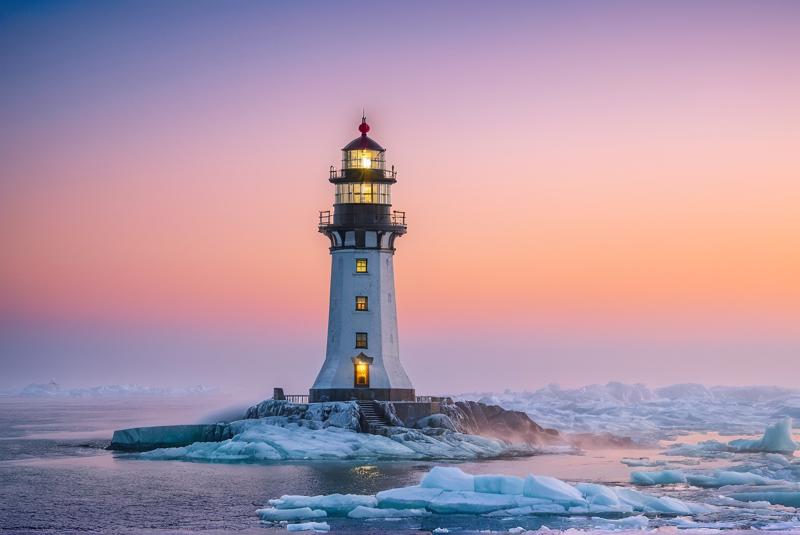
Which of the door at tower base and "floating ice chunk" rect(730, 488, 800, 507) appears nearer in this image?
"floating ice chunk" rect(730, 488, 800, 507)

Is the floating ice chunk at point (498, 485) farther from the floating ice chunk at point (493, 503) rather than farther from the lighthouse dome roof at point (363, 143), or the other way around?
the lighthouse dome roof at point (363, 143)

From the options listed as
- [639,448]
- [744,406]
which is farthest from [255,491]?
[744,406]

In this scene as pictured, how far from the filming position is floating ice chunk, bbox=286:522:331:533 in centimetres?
2902

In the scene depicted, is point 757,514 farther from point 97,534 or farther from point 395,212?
point 395,212

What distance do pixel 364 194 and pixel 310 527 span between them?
2416cm

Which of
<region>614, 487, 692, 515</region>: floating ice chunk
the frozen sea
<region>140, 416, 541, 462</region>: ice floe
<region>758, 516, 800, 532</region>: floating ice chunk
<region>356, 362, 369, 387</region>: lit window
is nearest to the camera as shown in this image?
<region>758, 516, 800, 532</region>: floating ice chunk

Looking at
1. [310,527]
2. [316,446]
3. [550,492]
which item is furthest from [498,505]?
[316,446]

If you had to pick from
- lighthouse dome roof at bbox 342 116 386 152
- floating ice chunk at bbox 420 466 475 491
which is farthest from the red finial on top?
floating ice chunk at bbox 420 466 475 491

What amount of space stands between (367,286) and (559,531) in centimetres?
2356

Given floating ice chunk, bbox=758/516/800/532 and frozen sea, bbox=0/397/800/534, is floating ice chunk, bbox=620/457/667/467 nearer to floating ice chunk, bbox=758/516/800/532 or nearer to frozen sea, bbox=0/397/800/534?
frozen sea, bbox=0/397/800/534

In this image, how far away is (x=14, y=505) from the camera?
33625mm

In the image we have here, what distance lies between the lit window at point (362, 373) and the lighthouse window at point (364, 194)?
23.2ft

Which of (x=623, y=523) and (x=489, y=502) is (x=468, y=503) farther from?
(x=623, y=523)

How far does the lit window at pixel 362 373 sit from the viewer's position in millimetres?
50344
